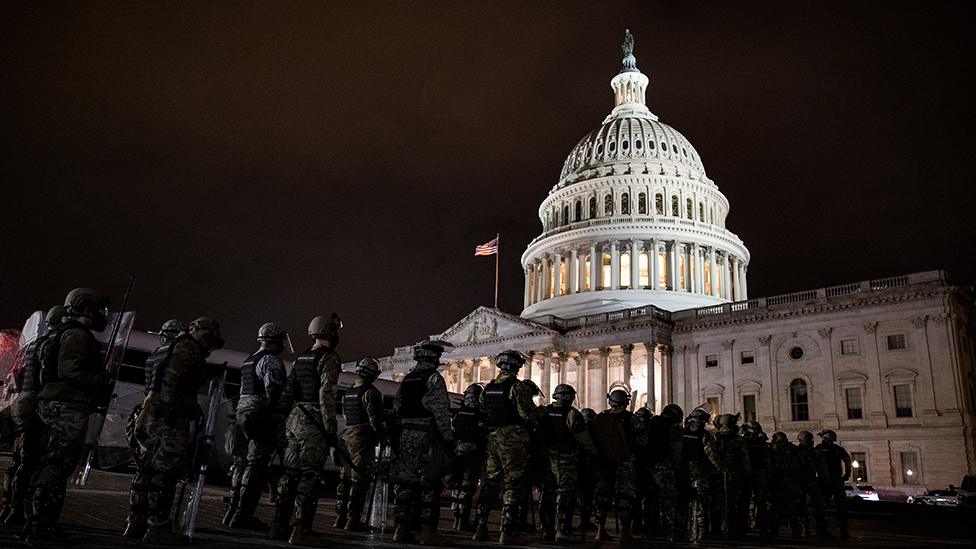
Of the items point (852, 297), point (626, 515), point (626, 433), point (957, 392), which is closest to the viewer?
point (626, 515)

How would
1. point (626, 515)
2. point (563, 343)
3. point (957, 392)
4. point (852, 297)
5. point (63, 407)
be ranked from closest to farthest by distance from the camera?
point (63, 407) < point (626, 515) < point (957, 392) < point (852, 297) < point (563, 343)

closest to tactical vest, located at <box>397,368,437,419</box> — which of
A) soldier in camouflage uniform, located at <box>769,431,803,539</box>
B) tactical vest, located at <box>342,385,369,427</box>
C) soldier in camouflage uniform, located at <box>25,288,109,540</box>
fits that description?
tactical vest, located at <box>342,385,369,427</box>

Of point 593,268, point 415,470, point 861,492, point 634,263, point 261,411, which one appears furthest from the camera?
point 593,268

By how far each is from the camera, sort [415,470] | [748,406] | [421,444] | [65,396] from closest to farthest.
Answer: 1. [65,396]
2. [415,470]
3. [421,444]
4. [748,406]

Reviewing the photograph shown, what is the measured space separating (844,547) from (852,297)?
37.7m

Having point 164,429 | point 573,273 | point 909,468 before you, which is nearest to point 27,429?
point 164,429

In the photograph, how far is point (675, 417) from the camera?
12.5 m

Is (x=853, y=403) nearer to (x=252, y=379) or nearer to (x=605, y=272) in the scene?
(x=605, y=272)

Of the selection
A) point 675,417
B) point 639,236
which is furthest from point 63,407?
point 639,236

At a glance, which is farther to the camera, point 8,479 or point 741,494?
point 741,494

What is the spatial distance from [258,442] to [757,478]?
10130 mm

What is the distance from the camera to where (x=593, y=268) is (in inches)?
2677

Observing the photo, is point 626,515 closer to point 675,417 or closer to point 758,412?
point 675,417

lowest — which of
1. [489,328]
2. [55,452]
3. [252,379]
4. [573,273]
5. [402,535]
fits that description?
[402,535]
